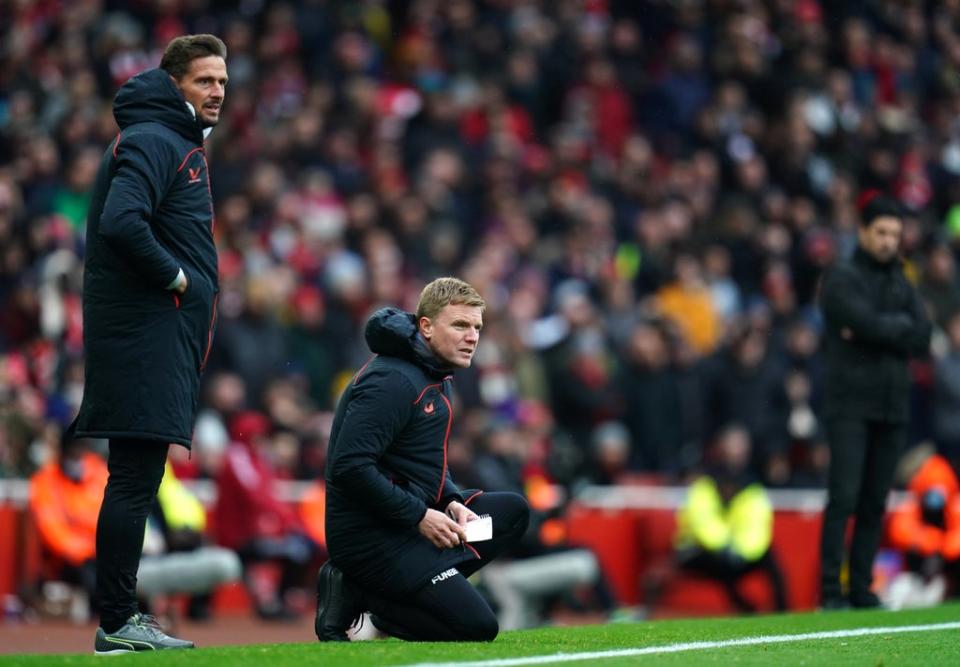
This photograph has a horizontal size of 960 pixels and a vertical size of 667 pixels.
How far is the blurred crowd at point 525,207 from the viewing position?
555 inches

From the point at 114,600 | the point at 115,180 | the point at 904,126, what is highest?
the point at 904,126

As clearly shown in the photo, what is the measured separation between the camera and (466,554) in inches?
293

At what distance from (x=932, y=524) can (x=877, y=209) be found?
4218 mm

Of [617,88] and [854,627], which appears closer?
[854,627]

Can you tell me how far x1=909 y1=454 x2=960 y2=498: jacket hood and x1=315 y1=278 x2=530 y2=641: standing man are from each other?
718cm

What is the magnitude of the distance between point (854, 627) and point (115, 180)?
13.3 feet

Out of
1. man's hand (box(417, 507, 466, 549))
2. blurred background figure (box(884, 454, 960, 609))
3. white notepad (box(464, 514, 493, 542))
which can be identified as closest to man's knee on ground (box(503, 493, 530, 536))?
white notepad (box(464, 514, 493, 542))

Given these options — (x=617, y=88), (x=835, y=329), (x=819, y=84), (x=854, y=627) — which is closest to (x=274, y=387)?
(x=835, y=329)

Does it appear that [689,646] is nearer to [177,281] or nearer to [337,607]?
[337,607]

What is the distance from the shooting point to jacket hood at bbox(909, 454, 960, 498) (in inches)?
544

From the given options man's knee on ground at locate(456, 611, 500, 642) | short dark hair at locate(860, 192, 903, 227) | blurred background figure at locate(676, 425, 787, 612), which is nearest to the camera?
man's knee on ground at locate(456, 611, 500, 642)

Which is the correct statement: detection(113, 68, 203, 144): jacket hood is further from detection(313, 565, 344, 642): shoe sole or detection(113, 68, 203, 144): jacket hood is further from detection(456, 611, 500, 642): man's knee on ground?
detection(456, 611, 500, 642): man's knee on ground

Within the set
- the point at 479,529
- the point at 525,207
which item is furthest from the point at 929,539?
the point at 479,529

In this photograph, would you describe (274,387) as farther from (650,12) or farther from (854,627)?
(650,12)
